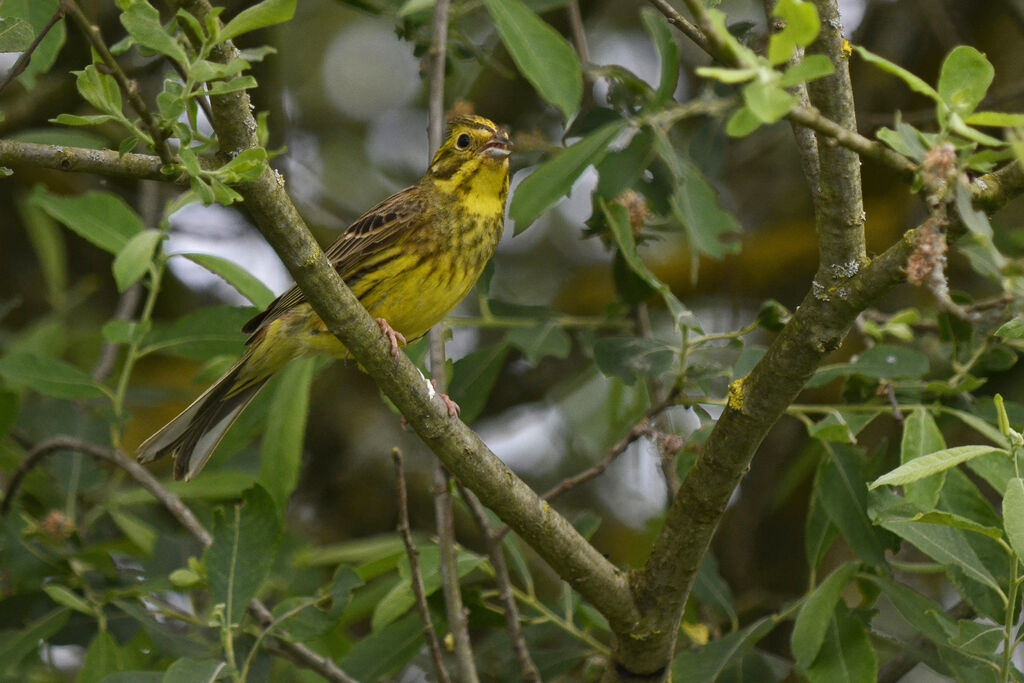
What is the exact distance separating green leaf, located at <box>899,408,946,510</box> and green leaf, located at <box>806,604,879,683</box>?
492mm

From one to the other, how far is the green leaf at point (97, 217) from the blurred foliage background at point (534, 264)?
133 centimetres

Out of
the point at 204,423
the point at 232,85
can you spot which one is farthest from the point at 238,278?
the point at 232,85

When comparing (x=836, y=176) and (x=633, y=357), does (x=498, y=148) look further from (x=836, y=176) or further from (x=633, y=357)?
(x=836, y=176)

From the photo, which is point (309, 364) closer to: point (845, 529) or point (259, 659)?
point (259, 659)

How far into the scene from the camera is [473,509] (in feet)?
11.7

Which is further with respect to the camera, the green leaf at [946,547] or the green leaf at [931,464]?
the green leaf at [946,547]

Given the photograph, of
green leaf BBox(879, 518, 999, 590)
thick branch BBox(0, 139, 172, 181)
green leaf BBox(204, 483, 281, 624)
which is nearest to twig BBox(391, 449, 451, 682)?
green leaf BBox(204, 483, 281, 624)

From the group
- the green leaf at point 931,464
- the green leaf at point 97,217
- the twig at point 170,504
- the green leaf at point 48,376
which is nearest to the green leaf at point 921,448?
the green leaf at point 931,464

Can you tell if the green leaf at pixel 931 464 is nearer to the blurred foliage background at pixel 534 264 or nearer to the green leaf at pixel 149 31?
the green leaf at pixel 149 31

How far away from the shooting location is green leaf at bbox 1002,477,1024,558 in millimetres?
2320

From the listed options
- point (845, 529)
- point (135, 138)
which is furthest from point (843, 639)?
point (135, 138)

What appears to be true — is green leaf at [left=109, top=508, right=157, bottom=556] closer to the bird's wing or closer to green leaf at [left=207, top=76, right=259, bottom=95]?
the bird's wing

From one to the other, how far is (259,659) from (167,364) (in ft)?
13.5

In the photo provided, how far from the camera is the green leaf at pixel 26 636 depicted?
3.65m
